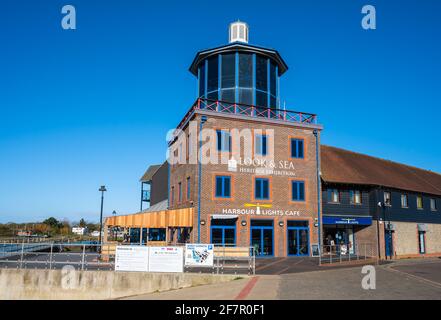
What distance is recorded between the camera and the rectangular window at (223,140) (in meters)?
24.7

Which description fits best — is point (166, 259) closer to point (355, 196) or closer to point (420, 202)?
point (355, 196)

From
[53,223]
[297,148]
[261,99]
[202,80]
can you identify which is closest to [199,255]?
[297,148]

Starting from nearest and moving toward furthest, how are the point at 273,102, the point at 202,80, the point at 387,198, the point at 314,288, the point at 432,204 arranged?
the point at 314,288
the point at 273,102
the point at 202,80
the point at 387,198
the point at 432,204

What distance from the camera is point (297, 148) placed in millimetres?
26859

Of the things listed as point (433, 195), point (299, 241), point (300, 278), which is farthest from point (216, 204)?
point (433, 195)

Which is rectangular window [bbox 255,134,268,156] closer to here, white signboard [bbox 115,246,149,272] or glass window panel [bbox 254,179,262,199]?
glass window panel [bbox 254,179,262,199]

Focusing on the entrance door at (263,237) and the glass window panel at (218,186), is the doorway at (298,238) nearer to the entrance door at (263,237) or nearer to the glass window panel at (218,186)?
the entrance door at (263,237)

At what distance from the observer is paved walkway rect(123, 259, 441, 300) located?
12.3m

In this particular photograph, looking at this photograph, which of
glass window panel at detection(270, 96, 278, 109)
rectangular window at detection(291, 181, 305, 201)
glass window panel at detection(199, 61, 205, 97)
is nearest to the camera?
rectangular window at detection(291, 181, 305, 201)

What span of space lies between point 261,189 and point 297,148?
399 cm

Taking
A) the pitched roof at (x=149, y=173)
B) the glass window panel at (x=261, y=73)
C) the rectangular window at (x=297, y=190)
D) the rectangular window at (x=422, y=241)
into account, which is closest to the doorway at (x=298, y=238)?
the rectangular window at (x=297, y=190)

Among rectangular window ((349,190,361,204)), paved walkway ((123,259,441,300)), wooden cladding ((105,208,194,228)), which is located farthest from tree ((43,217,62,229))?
paved walkway ((123,259,441,300))

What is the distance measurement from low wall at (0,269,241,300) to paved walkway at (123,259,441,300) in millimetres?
947
